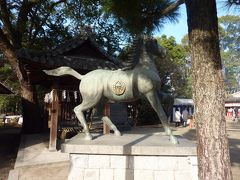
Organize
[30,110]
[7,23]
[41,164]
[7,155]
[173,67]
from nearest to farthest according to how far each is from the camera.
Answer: [41,164], [7,155], [7,23], [30,110], [173,67]

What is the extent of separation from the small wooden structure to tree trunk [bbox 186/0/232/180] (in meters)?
7.25

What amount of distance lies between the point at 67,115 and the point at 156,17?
8.63 meters

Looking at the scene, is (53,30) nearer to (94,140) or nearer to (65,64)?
(65,64)

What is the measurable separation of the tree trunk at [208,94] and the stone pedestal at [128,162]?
851mm

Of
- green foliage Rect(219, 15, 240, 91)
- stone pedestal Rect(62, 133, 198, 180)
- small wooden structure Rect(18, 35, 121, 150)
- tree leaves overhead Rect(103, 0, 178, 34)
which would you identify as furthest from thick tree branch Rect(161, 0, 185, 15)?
green foliage Rect(219, 15, 240, 91)

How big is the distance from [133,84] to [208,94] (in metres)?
1.49

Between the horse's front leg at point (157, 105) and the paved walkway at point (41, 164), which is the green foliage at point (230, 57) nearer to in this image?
the paved walkway at point (41, 164)

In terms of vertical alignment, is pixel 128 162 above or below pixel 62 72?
below

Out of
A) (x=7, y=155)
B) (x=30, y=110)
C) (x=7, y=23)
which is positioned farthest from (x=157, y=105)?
(x=7, y=23)

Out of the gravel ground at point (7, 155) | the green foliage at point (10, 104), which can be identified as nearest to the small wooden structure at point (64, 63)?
the gravel ground at point (7, 155)

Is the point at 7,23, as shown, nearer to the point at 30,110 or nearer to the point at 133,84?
the point at 30,110

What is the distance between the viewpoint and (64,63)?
10.8 meters

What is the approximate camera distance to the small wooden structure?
10352mm

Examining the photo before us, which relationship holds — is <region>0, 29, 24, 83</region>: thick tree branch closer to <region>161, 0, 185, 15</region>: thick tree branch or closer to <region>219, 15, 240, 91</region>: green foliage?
<region>161, 0, 185, 15</region>: thick tree branch
